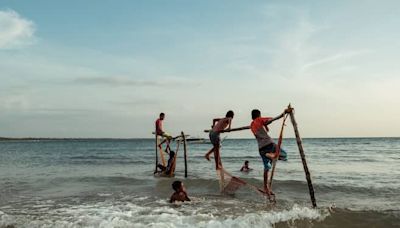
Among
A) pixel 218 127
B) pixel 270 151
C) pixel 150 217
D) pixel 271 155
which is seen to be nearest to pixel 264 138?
pixel 270 151

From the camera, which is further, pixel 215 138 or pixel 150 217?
pixel 215 138

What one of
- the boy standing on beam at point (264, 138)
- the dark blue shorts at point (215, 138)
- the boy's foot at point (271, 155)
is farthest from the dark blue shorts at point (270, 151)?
the dark blue shorts at point (215, 138)

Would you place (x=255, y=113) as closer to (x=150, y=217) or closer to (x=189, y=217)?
(x=189, y=217)

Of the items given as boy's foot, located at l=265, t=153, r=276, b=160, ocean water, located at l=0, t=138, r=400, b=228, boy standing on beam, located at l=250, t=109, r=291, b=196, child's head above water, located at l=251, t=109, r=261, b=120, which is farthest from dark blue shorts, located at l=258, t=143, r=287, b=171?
ocean water, located at l=0, t=138, r=400, b=228

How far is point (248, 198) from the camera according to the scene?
13250mm

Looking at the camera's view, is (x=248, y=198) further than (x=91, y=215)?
Yes

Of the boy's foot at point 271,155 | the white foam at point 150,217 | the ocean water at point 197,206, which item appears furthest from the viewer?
the boy's foot at point 271,155

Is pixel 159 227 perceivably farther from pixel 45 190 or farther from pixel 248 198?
pixel 45 190

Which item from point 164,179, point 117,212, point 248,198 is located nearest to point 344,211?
point 248,198

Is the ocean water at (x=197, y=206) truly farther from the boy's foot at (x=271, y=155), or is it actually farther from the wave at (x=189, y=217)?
the boy's foot at (x=271, y=155)

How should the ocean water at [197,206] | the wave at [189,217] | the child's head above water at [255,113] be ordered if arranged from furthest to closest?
1. the child's head above water at [255,113]
2. the ocean water at [197,206]
3. the wave at [189,217]

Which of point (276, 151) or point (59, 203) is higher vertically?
point (276, 151)

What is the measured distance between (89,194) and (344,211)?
27.5 ft

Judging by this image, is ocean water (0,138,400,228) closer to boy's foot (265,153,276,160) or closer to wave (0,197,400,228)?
wave (0,197,400,228)
